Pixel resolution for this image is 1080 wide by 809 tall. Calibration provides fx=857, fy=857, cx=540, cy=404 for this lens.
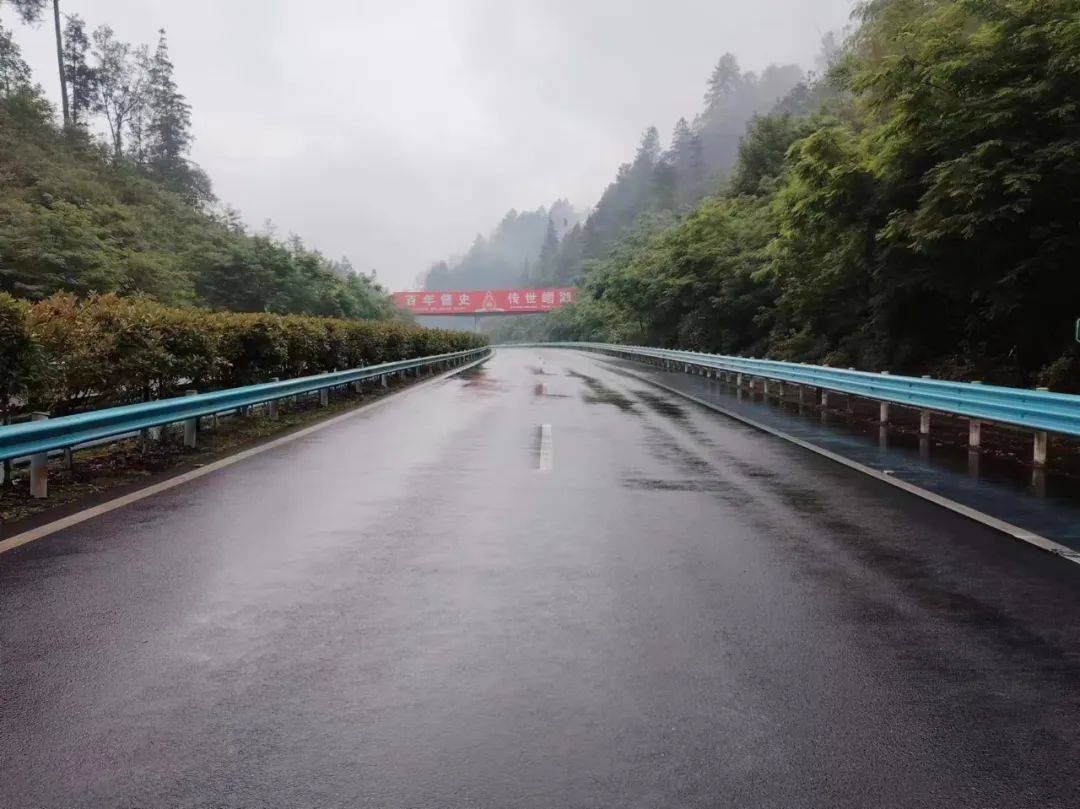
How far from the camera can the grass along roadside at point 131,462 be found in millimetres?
7403

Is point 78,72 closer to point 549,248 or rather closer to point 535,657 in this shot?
point 535,657

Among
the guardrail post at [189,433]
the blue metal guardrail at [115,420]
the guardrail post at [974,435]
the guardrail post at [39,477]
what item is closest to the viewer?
the blue metal guardrail at [115,420]

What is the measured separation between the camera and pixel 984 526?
22.4 ft

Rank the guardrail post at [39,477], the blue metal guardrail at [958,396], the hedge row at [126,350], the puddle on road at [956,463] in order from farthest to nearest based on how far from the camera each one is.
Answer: the blue metal guardrail at [958,396] → the hedge row at [126,350] → the guardrail post at [39,477] → the puddle on road at [956,463]

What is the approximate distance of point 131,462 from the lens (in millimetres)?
9680

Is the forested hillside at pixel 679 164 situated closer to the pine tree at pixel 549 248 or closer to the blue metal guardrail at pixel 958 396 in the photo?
the pine tree at pixel 549 248

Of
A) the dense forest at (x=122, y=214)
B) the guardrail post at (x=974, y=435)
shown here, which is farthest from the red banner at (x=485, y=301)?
the guardrail post at (x=974, y=435)

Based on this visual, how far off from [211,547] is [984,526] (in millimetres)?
5910

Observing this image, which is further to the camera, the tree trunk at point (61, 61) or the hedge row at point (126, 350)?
the tree trunk at point (61, 61)

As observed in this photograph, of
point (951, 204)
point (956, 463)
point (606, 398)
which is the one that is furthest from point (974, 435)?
point (606, 398)

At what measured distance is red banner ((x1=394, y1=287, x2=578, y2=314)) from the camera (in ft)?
310

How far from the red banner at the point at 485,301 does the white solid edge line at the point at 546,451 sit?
8136cm

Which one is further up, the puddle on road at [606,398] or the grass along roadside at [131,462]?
the grass along roadside at [131,462]

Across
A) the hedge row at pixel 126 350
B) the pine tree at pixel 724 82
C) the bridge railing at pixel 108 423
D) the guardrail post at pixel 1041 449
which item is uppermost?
the pine tree at pixel 724 82
